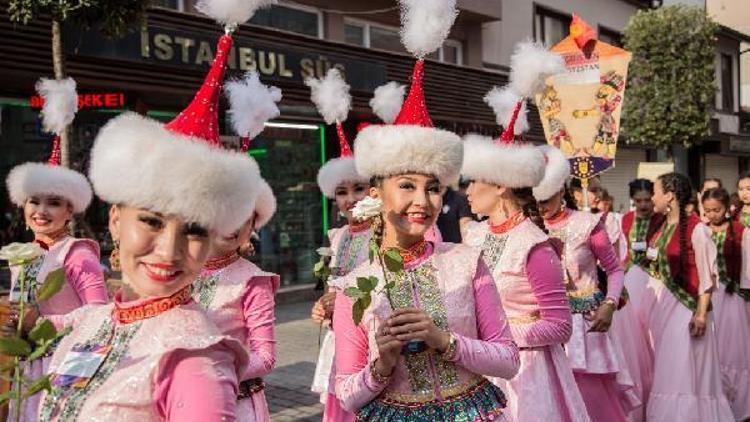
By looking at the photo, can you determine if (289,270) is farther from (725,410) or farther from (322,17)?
(725,410)

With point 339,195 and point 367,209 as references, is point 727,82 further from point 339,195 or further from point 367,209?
point 367,209

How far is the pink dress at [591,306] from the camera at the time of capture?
5.41 meters

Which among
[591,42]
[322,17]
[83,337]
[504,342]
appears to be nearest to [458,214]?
[591,42]

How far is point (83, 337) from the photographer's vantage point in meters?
2.10

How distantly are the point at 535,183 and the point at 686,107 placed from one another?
56.1 ft

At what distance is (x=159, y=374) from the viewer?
1.85 m

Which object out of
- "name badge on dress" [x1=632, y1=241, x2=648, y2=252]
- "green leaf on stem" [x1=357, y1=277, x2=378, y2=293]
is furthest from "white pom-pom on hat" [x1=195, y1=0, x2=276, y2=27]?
"name badge on dress" [x1=632, y1=241, x2=648, y2=252]

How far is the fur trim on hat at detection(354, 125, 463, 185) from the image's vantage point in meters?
3.03

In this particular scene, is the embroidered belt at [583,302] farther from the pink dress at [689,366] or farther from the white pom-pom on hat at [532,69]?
the white pom-pom on hat at [532,69]

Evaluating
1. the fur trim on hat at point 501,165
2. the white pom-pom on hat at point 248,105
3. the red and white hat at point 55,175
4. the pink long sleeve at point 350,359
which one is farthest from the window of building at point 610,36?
the pink long sleeve at point 350,359

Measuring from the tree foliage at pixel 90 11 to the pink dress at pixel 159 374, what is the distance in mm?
4743

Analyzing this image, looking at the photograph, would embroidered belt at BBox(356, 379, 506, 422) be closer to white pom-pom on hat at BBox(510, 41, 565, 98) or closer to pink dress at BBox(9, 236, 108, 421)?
white pom-pom on hat at BBox(510, 41, 565, 98)

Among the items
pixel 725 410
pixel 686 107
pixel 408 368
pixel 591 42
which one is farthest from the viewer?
pixel 686 107

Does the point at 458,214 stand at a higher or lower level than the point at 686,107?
lower
